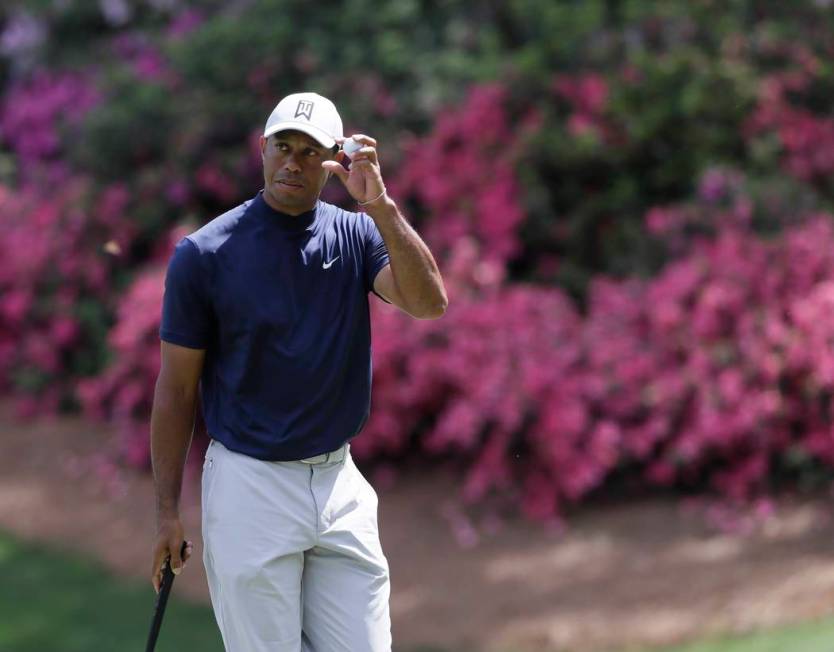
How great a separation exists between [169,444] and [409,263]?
811 millimetres

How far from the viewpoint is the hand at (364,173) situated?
3195 mm

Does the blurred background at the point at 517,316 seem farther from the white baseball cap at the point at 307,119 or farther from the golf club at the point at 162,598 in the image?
the white baseball cap at the point at 307,119

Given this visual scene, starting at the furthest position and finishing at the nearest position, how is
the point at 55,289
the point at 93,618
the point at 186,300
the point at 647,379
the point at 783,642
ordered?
the point at 55,289 → the point at 647,379 → the point at 93,618 → the point at 783,642 → the point at 186,300

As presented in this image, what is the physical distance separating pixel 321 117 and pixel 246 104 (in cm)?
654

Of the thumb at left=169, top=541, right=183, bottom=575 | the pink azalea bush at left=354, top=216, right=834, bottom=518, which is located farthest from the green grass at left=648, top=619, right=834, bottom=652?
the thumb at left=169, top=541, right=183, bottom=575

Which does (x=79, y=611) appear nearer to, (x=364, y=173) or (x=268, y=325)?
(x=268, y=325)

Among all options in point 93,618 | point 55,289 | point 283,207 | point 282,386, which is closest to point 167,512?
point 282,386

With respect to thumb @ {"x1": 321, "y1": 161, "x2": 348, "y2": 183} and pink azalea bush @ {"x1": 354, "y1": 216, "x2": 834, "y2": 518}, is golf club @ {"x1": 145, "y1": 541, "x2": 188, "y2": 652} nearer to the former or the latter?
thumb @ {"x1": 321, "y1": 161, "x2": 348, "y2": 183}

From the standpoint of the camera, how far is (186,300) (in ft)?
10.8

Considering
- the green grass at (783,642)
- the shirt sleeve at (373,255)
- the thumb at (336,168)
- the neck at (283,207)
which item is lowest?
the green grass at (783,642)

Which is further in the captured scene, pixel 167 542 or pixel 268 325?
pixel 167 542

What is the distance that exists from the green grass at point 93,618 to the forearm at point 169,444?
105 inches

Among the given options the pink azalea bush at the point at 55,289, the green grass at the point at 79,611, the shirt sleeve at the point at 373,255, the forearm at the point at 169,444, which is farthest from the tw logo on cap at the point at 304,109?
the pink azalea bush at the point at 55,289

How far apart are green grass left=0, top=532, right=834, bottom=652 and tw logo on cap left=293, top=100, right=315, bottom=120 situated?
10.3 feet
